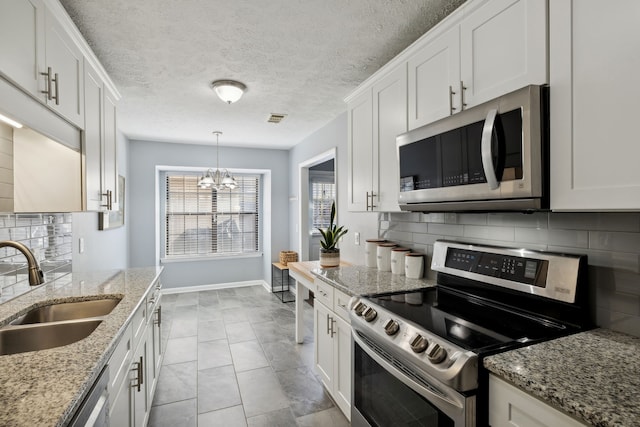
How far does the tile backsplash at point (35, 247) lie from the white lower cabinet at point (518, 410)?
7.65 feet

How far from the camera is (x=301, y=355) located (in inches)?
125

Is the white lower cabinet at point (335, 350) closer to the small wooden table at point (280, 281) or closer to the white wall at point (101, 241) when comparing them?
the white wall at point (101, 241)

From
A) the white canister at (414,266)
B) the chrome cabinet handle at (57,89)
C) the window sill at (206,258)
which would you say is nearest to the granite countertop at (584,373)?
the white canister at (414,266)

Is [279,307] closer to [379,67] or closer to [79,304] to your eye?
[79,304]

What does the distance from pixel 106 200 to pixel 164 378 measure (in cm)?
157

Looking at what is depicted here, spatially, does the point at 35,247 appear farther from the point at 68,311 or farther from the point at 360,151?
the point at 360,151

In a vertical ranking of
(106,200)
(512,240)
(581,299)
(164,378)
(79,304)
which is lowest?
(164,378)

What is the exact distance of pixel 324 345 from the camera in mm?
2457

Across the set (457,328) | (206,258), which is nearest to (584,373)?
(457,328)

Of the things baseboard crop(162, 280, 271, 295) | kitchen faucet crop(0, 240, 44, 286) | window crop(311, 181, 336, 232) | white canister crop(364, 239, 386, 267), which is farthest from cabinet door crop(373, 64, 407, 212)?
baseboard crop(162, 280, 271, 295)

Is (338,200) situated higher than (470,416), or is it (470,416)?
(338,200)

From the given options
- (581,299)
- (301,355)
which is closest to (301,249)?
(301,355)

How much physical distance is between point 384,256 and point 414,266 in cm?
33

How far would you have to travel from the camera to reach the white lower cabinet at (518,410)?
885 millimetres
